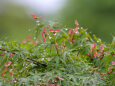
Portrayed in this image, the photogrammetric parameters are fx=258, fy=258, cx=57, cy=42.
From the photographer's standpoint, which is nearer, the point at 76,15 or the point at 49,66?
the point at 49,66

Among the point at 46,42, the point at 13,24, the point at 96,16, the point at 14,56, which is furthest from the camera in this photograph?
the point at 13,24

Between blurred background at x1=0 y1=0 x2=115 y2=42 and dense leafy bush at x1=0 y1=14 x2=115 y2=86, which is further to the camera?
blurred background at x1=0 y1=0 x2=115 y2=42

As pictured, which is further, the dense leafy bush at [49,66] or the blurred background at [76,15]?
the blurred background at [76,15]

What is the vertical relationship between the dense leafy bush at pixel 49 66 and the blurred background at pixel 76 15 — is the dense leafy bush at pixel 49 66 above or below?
below

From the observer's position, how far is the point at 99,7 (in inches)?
447

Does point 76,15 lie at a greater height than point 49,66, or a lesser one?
greater

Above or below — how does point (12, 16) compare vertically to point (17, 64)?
above

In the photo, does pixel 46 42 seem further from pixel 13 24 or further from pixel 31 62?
pixel 13 24

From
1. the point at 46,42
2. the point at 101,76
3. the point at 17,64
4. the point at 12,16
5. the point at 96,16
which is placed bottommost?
the point at 101,76

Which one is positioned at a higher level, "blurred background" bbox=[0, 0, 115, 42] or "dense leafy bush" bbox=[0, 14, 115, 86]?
"blurred background" bbox=[0, 0, 115, 42]

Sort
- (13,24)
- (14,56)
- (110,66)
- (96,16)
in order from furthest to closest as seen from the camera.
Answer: (13,24)
(96,16)
(110,66)
(14,56)

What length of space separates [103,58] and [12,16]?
14.1 m

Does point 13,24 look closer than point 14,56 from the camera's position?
No

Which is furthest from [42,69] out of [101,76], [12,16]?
[12,16]
